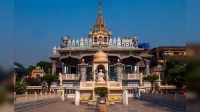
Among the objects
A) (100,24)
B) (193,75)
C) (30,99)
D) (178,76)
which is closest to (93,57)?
(100,24)

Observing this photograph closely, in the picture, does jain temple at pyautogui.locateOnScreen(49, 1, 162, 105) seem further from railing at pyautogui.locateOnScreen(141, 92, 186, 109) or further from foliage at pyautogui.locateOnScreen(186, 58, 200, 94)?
foliage at pyautogui.locateOnScreen(186, 58, 200, 94)

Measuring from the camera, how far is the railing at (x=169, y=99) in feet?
38.9

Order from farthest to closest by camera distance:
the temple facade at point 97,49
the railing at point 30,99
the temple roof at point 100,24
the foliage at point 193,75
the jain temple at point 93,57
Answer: the temple roof at point 100,24, the temple facade at point 97,49, the jain temple at point 93,57, the railing at point 30,99, the foliage at point 193,75

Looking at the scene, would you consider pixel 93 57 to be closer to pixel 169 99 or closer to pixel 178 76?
pixel 169 99

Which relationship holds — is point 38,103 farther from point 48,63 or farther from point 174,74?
point 48,63

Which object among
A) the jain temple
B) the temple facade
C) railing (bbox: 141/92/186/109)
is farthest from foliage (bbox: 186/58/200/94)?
the temple facade

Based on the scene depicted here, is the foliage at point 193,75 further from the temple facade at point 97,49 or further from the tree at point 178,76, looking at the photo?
the temple facade at point 97,49

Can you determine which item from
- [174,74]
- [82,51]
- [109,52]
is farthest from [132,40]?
[174,74]

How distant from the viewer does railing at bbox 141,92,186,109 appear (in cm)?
1186

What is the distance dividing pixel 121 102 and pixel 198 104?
42.5 feet

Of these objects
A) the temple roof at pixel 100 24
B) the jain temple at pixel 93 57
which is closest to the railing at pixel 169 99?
the jain temple at pixel 93 57

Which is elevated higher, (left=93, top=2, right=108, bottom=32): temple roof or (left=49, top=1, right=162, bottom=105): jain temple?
(left=93, top=2, right=108, bottom=32): temple roof

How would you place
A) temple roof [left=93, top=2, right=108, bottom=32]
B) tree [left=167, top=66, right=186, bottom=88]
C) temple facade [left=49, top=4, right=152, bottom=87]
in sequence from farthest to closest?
temple roof [left=93, top=2, right=108, bottom=32] → temple facade [left=49, top=4, right=152, bottom=87] → tree [left=167, top=66, right=186, bottom=88]

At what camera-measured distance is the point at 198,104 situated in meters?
3.65
